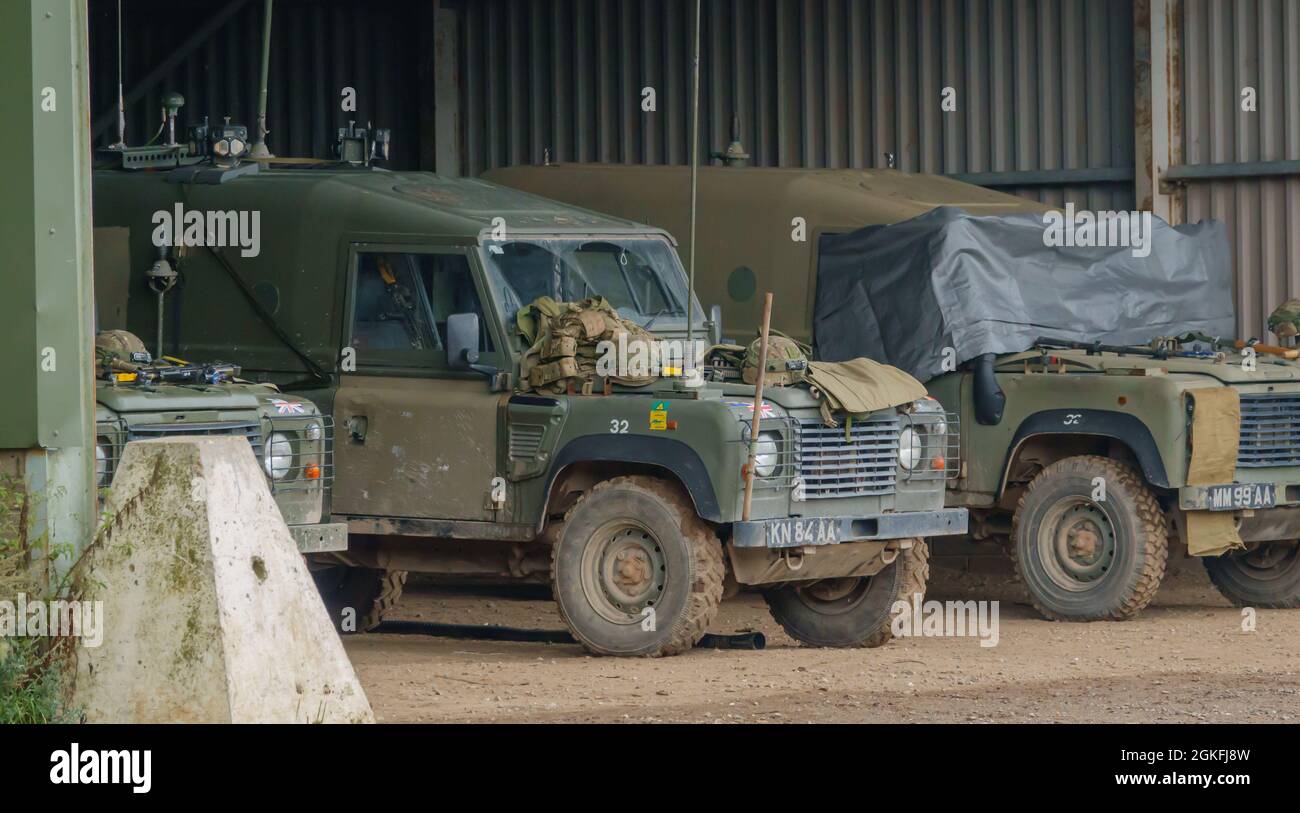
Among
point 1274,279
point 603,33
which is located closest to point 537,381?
point 1274,279

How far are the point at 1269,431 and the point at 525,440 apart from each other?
15.2 feet

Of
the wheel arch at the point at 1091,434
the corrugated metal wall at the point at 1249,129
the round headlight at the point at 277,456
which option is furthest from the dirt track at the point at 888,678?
the corrugated metal wall at the point at 1249,129

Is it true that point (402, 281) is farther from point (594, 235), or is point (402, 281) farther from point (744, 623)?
point (744, 623)

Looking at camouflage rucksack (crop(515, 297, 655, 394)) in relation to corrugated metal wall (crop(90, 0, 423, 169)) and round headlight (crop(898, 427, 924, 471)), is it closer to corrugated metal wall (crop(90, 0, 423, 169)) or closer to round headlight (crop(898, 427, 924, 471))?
round headlight (crop(898, 427, 924, 471))

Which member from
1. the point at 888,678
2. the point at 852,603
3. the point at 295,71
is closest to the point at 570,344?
the point at 852,603

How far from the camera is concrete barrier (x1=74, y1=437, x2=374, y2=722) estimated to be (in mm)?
7953

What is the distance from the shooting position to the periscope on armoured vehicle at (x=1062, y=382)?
507 inches

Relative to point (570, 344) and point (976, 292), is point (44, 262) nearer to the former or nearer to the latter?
point (570, 344)

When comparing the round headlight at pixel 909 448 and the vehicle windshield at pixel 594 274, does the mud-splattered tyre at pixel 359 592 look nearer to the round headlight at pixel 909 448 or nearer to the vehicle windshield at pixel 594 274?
the vehicle windshield at pixel 594 274

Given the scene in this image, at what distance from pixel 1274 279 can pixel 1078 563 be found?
436 centimetres

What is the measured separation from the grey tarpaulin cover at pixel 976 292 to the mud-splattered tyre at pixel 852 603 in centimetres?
183

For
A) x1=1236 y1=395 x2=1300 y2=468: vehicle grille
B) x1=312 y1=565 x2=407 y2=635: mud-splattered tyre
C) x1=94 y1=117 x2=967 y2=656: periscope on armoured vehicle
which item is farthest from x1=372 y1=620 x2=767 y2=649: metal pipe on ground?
x1=1236 y1=395 x2=1300 y2=468: vehicle grille

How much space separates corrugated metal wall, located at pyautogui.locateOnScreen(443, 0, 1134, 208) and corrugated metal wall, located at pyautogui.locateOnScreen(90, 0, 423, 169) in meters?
0.89

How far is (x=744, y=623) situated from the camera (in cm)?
1343
